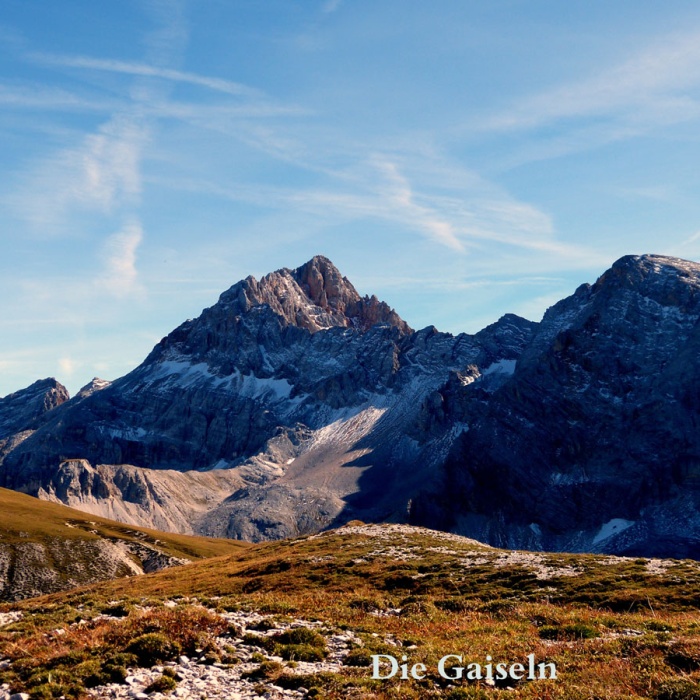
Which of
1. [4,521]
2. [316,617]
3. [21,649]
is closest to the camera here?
[21,649]

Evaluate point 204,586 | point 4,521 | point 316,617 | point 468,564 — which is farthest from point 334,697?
point 4,521

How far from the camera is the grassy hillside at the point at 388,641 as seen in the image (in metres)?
20.8

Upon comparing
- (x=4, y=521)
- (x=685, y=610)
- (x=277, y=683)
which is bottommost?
(x=4, y=521)

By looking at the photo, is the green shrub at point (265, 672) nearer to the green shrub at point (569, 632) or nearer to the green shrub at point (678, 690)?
the green shrub at point (678, 690)

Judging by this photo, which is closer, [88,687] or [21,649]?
[88,687]

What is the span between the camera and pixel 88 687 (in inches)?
811

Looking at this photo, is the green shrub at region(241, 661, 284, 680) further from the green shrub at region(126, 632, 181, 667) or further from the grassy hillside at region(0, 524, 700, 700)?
the green shrub at region(126, 632, 181, 667)

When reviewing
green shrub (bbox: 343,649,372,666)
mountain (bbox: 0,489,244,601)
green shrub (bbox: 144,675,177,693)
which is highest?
green shrub (bbox: 144,675,177,693)

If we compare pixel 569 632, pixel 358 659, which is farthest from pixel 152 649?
pixel 569 632

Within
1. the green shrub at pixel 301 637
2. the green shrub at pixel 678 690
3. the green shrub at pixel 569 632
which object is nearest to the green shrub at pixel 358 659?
the green shrub at pixel 301 637

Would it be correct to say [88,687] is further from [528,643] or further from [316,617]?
[528,643]

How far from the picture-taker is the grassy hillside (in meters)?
20.8

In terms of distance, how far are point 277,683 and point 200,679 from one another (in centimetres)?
238

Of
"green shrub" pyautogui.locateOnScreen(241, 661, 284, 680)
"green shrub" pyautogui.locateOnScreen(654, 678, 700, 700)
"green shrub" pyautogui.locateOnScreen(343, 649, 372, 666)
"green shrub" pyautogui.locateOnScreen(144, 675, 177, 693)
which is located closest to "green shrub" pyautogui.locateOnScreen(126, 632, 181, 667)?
"green shrub" pyautogui.locateOnScreen(144, 675, 177, 693)
